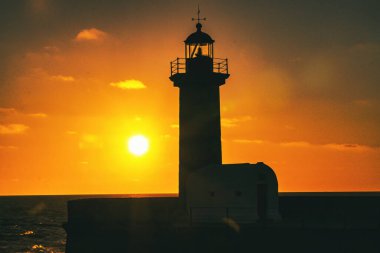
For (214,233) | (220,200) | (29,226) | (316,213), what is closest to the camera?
(214,233)

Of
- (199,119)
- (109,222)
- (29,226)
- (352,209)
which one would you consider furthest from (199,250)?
(29,226)

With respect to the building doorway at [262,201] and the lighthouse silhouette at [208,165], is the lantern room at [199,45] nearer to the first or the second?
the lighthouse silhouette at [208,165]

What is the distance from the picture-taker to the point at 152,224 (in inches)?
1261

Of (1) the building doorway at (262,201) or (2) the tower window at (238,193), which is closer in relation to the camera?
(2) the tower window at (238,193)

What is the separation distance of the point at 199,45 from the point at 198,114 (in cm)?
423

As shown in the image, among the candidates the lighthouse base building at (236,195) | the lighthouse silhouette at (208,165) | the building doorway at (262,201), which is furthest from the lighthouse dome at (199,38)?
the building doorway at (262,201)

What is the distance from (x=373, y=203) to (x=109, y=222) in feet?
50.6

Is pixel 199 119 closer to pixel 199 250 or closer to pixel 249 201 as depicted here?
pixel 249 201

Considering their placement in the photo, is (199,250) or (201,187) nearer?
(199,250)

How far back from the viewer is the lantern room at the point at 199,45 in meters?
36.6

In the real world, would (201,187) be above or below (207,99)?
below

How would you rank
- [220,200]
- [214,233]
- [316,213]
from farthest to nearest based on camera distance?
1. [316,213]
2. [220,200]
3. [214,233]

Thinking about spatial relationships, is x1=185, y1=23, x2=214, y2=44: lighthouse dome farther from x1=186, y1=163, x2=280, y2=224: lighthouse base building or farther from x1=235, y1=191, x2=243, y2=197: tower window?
x1=235, y1=191, x2=243, y2=197: tower window

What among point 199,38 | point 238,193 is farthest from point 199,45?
point 238,193
